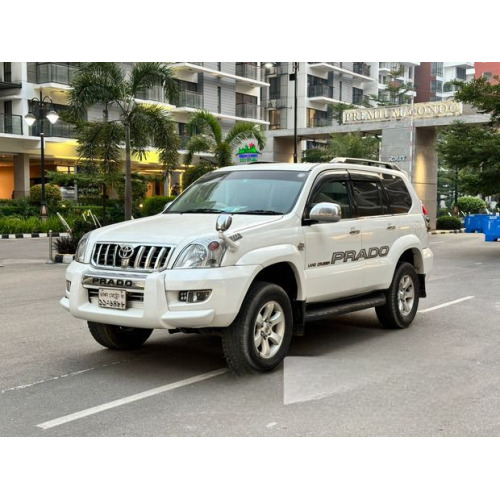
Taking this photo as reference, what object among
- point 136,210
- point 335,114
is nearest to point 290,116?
point 335,114

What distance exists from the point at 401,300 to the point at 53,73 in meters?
38.9

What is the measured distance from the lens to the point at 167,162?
23.4m

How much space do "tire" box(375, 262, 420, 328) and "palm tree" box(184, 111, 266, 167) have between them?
65.8 feet

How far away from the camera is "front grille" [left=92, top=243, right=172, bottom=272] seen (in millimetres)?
5809

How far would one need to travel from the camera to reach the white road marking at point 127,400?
192 inches

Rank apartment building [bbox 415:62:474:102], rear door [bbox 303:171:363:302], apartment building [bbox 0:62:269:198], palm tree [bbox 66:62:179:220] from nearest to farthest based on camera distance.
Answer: rear door [bbox 303:171:363:302]
palm tree [bbox 66:62:179:220]
apartment building [bbox 0:62:269:198]
apartment building [bbox 415:62:474:102]

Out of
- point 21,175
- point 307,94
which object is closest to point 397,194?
point 21,175

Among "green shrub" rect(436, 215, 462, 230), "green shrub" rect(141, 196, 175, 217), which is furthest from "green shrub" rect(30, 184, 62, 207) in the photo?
"green shrub" rect(436, 215, 462, 230)

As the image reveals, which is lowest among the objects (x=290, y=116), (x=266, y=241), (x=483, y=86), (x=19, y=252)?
(x=19, y=252)

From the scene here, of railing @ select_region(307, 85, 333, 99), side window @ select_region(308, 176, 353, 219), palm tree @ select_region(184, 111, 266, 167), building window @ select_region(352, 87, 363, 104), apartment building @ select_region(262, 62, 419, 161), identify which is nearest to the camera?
side window @ select_region(308, 176, 353, 219)

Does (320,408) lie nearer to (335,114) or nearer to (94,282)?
(94,282)

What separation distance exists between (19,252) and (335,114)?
45716mm

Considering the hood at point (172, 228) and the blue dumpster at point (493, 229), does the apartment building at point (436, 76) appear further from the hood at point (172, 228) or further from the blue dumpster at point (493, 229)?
the hood at point (172, 228)

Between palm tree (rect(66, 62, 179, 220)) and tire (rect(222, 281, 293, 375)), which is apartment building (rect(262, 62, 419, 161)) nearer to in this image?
palm tree (rect(66, 62, 179, 220))
